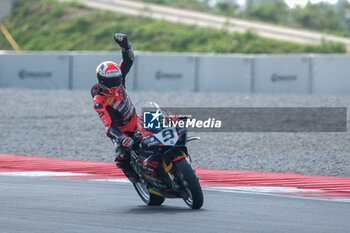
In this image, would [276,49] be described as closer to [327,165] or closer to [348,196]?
Answer: [327,165]

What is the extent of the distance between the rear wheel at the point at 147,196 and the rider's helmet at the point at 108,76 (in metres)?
1.29

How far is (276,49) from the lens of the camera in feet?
135

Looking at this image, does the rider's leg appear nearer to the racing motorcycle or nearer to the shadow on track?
the racing motorcycle

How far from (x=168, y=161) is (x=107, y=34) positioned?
36963 mm

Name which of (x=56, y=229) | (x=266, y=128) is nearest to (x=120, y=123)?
(x=56, y=229)

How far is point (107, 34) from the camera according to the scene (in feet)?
144

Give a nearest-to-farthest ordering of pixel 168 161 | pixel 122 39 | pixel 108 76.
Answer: pixel 168 161, pixel 108 76, pixel 122 39

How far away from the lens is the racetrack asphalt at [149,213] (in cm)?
649

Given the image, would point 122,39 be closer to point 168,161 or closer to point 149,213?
point 168,161

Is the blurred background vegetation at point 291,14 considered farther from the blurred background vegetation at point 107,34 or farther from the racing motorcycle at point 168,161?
the racing motorcycle at point 168,161

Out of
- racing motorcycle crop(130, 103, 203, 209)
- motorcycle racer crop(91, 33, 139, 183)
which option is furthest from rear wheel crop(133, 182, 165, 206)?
racing motorcycle crop(130, 103, 203, 209)

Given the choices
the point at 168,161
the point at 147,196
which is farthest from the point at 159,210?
the point at 168,161

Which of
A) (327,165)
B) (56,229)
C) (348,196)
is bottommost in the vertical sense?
(327,165)

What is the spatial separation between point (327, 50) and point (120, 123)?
33456 millimetres
